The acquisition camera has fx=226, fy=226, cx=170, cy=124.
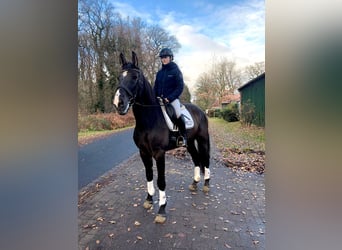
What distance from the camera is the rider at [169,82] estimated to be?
164 centimetres

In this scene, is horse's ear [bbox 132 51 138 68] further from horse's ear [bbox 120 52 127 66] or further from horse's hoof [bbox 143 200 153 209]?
horse's hoof [bbox 143 200 153 209]

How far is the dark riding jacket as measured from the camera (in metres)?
1.66

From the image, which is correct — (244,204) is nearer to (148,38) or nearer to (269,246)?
(269,246)

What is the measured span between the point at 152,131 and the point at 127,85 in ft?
1.36

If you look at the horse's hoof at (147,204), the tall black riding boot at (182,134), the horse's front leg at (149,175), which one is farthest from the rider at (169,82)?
the horse's hoof at (147,204)

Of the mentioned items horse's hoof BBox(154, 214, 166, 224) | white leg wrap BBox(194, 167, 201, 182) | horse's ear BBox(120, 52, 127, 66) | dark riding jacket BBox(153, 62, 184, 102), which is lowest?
horse's hoof BBox(154, 214, 166, 224)

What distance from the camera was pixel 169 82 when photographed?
1.71 meters

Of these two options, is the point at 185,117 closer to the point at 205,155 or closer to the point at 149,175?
the point at 205,155

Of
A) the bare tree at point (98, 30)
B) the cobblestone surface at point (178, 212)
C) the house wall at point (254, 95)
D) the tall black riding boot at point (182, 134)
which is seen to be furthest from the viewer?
the tall black riding boot at point (182, 134)

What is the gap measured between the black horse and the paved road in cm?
9

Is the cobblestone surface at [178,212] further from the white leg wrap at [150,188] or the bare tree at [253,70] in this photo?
the bare tree at [253,70]

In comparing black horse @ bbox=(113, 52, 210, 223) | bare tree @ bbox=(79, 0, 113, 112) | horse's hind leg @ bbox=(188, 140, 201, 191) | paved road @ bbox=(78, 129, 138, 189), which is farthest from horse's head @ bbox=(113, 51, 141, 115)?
horse's hind leg @ bbox=(188, 140, 201, 191)

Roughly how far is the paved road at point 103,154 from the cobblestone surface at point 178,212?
0.06 m
